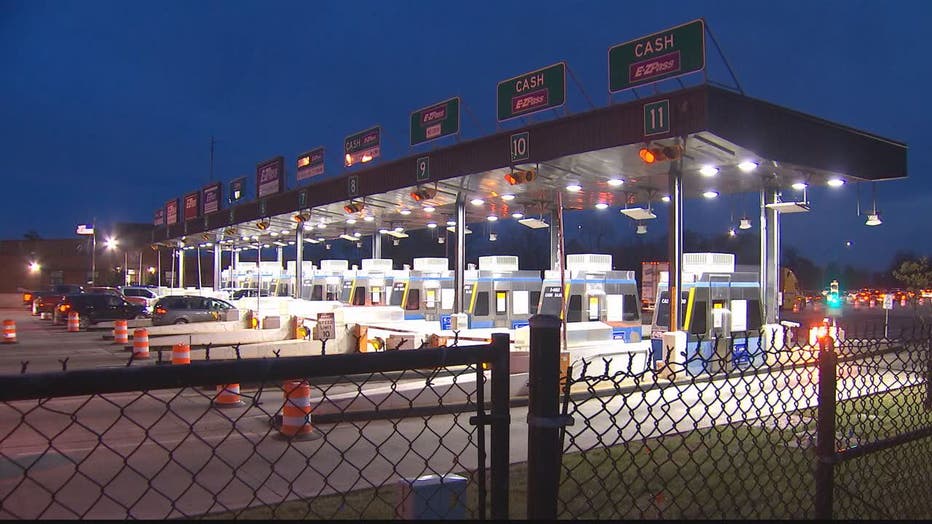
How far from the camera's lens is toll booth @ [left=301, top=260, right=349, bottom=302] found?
116 feet

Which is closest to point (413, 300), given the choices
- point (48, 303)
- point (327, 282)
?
point (327, 282)

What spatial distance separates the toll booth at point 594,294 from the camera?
2127 centimetres

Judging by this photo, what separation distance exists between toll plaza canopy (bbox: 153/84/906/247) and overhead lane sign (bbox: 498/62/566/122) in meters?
0.45

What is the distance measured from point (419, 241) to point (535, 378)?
85.5 metres

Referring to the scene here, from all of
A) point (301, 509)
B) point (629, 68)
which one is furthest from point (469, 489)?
point (629, 68)

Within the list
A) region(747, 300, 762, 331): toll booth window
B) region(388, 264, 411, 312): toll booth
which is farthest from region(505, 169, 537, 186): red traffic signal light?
region(388, 264, 411, 312): toll booth

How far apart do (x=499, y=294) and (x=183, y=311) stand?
14.2 metres

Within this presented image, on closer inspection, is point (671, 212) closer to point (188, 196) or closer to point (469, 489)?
point (469, 489)

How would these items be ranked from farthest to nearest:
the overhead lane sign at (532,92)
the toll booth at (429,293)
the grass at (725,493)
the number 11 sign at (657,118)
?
the toll booth at (429,293) < the overhead lane sign at (532,92) < the number 11 sign at (657,118) < the grass at (725,493)

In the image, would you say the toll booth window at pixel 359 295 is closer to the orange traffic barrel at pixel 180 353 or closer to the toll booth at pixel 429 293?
the toll booth at pixel 429 293

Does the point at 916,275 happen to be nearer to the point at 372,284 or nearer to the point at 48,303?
the point at 372,284

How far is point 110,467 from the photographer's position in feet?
28.5

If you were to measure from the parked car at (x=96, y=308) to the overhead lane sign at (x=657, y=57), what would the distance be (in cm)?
2793

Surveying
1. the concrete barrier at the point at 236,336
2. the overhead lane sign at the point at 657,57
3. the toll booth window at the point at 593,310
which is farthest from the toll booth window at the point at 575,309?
the concrete barrier at the point at 236,336
